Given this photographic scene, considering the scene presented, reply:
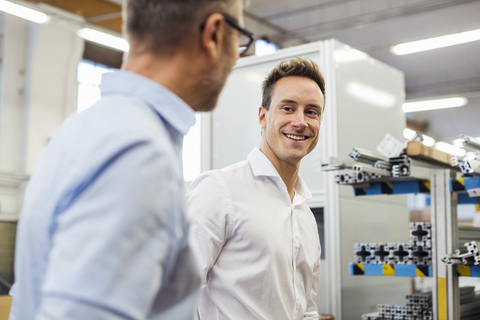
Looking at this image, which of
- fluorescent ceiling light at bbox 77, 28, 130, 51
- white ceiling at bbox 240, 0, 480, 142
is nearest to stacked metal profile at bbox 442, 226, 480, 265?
fluorescent ceiling light at bbox 77, 28, 130, 51

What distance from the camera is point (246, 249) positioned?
1.98 m

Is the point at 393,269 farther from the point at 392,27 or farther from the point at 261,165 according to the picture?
the point at 392,27

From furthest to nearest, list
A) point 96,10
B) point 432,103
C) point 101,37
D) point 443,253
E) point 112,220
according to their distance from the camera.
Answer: point 432,103
point 96,10
point 101,37
point 443,253
point 112,220

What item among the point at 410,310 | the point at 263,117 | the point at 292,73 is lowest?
the point at 410,310

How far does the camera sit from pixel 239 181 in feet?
6.89

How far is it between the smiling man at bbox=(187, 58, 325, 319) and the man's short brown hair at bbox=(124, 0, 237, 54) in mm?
1023

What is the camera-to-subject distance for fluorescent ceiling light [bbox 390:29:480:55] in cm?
784

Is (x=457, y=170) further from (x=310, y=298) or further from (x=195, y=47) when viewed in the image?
(x=195, y=47)

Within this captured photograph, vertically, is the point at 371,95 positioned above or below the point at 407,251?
above

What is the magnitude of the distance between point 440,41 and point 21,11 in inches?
226

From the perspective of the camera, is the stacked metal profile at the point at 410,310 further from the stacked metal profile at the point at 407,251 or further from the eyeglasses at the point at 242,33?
the eyeglasses at the point at 242,33

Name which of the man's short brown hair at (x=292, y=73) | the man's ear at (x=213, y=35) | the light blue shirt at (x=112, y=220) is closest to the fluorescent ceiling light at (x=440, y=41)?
the man's short brown hair at (x=292, y=73)

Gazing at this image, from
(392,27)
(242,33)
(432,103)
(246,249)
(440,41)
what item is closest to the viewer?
(242,33)

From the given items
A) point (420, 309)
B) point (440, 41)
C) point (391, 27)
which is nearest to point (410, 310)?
point (420, 309)
